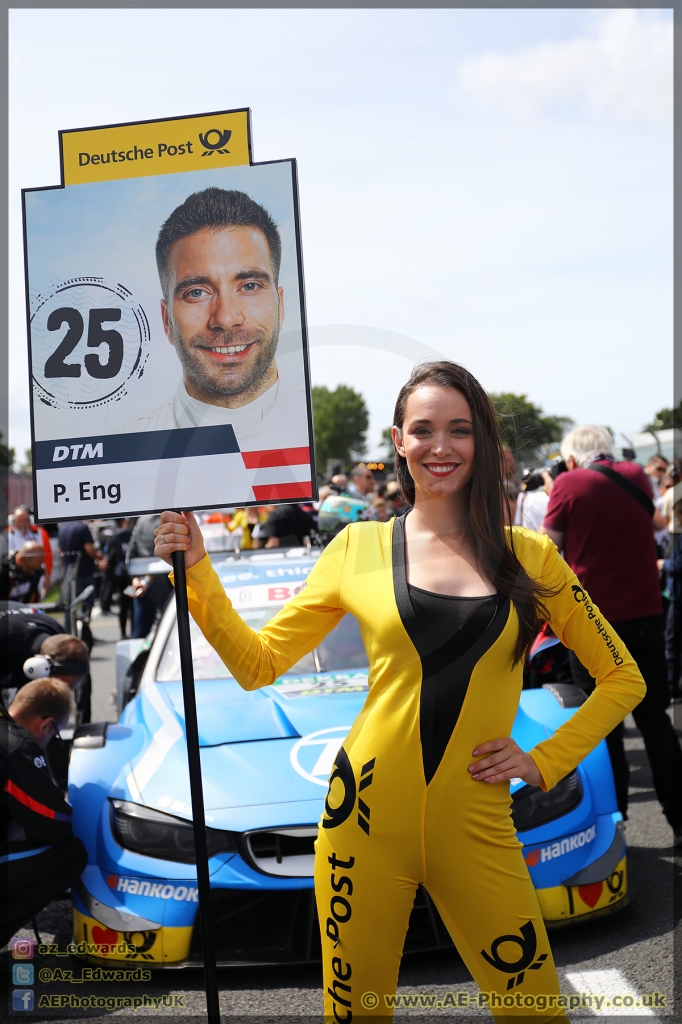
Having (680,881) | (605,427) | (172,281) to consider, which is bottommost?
(680,881)

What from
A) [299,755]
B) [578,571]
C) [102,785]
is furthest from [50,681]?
[578,571]

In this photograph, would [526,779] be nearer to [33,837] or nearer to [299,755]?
[299,755]

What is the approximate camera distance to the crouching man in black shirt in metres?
3.45

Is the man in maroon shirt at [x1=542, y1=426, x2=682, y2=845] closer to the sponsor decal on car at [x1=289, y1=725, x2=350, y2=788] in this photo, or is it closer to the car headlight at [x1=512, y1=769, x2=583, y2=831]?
the car headlight at [x1=512, y1=769, x2=583, y2=831]

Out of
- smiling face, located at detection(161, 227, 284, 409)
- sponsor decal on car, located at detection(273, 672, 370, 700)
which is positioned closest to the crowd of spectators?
smiling face, located at detection(161, 227, 284, 409)

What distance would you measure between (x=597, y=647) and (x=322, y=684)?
Answer: 224cm

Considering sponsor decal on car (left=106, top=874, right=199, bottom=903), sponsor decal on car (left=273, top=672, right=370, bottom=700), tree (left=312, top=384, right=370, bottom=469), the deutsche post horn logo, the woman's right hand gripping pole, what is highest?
the deutsche post horn logo

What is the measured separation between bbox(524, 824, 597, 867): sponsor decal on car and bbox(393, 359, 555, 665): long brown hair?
5.16ft

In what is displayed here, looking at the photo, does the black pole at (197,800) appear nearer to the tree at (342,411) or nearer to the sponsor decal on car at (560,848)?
the tree at (342,411)

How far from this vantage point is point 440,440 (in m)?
2.19

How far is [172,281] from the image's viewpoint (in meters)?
2.48

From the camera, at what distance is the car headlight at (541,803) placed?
11.4ft

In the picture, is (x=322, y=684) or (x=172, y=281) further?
(x=322, y=684)

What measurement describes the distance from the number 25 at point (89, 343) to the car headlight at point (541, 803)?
2140mm
